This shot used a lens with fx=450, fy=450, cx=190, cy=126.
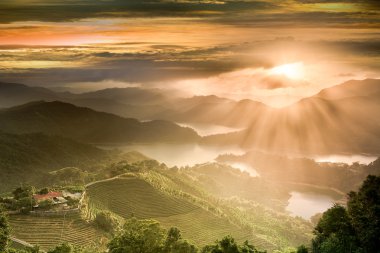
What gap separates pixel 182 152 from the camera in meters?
118

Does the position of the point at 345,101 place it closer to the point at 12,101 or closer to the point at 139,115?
the point at 139,115

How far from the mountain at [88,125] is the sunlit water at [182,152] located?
3915 millimetres

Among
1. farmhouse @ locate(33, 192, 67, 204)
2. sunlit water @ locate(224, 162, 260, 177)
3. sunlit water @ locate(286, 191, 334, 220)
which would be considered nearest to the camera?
farmhouse @ locate(33, 192, 67, 204)

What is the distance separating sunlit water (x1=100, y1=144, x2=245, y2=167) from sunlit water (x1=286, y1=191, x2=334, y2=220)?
1204 inches

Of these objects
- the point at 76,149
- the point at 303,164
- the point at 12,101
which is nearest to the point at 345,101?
the point at 303,164

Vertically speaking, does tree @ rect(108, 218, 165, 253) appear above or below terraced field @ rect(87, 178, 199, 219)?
above

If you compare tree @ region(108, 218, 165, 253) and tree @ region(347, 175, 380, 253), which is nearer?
tree @ region(347, 175, 380, 253)

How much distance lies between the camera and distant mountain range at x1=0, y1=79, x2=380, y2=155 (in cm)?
11706

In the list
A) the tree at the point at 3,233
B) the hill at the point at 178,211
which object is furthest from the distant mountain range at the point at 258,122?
the tree at the point at 3,233

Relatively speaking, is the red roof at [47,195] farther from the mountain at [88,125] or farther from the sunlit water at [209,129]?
the sunlit water at [209,129]

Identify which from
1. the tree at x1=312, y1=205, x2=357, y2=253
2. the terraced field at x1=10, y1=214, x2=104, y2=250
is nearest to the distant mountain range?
the terraced field at x1=10, y1=214, x2=104, y2=250

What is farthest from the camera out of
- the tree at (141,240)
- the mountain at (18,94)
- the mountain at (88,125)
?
the mountain at (18,94)

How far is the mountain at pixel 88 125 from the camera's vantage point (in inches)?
4457

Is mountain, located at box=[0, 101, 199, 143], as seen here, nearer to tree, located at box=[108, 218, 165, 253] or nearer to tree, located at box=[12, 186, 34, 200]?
tree, located at box=[12, 186, 34, 200]
